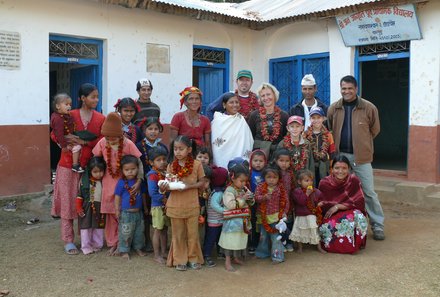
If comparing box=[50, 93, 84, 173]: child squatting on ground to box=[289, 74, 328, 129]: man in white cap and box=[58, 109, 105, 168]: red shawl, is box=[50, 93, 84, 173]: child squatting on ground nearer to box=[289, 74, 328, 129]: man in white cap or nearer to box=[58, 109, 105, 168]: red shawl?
box=[58, 109, 105, 168]: red shawl

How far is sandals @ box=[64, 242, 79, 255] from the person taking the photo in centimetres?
459

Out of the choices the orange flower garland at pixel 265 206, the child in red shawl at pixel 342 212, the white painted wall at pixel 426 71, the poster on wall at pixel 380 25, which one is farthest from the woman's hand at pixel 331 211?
the poster on wall at pixel 380 25

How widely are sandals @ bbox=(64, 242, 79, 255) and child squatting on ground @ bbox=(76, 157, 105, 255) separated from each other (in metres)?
0.07

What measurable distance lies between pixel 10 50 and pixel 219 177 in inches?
166

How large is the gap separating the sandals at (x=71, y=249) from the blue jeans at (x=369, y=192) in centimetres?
301

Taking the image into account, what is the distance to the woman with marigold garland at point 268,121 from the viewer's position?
15.8 feet

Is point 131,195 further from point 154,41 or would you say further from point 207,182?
point 154,41

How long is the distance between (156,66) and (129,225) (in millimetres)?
4624

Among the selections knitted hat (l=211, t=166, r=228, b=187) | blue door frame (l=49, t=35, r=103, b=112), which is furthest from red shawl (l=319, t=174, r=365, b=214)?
blue door frame (l=49, t=35, r=103, b=112)

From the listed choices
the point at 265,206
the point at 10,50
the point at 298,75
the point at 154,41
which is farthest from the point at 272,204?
the point at 298,75

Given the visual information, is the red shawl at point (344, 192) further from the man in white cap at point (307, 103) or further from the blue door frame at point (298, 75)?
the blue door frame at point (298, 75)

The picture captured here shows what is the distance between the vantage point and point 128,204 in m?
4.41

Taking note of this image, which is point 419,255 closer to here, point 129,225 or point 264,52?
point 129,225

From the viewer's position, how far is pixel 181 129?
185 inches
